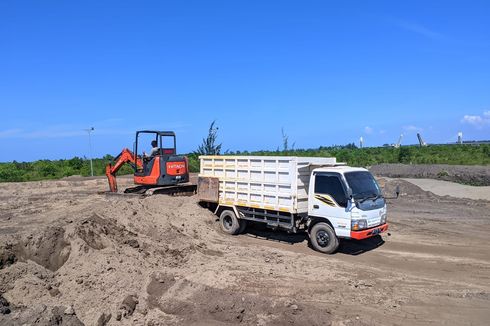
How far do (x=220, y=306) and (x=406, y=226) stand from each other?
9.37 metres

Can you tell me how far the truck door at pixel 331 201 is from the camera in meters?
10.8

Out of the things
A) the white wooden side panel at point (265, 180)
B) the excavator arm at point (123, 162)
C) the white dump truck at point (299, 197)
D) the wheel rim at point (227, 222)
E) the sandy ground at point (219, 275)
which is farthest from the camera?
the excavator arm at point (123, 162)

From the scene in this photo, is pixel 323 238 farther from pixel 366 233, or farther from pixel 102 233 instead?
pixel 102 233

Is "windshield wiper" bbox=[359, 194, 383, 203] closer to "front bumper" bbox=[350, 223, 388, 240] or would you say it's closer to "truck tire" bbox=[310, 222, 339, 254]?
"front bumper" bbox=[350, 223, 388, 240]

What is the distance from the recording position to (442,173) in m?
28.2

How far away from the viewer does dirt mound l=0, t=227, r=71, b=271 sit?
348 inches

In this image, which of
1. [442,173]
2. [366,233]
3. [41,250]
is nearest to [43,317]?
[41,250]

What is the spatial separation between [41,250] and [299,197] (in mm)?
6384

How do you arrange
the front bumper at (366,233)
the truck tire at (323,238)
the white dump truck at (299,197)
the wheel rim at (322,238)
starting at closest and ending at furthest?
the front bumper at (366,233)
the white dump truck at (299,197)
the truck tire at (323,238)
the wheel rim at (322,238)

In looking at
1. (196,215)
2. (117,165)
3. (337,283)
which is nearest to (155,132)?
(117,165)

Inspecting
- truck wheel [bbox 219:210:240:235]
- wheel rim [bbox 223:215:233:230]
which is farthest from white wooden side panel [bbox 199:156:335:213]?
wheel rim [bbox 223:215:233:230]

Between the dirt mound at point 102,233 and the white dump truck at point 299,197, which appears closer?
the dirt mound at point 102,233

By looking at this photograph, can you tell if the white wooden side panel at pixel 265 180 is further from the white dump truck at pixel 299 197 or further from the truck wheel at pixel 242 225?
the truck wheel at pixel 242 225

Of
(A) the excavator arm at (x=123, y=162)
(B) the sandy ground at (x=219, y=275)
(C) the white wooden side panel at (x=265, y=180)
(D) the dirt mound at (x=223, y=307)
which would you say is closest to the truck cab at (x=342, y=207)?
(C) the white wooden side panel at (x=265, y=180)
